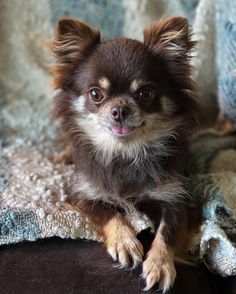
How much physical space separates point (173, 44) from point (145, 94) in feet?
0.67

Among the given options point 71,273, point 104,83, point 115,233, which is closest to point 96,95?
point 104,83

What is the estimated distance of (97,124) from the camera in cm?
163

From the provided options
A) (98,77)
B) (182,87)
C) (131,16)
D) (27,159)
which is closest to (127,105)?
(98,77)

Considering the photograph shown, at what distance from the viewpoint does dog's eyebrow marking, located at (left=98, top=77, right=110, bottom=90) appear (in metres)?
1.56

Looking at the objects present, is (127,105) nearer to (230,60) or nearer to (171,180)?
(171,180)

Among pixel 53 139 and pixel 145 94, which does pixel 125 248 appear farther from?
pixel 53 139

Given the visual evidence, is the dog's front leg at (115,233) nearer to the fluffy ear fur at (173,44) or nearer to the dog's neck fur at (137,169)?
the dog's neck fur at (137,169)

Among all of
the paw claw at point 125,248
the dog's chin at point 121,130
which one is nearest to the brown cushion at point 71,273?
the paw claw at point 125,248

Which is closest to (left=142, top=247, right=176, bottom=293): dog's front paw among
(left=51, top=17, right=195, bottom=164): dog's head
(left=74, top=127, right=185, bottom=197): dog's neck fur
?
(left=74, top=127, right=185, bottom=197): dog's neck fur

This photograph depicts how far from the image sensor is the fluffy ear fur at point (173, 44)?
1.63 meters

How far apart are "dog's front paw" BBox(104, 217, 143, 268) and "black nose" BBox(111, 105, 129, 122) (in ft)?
1.03

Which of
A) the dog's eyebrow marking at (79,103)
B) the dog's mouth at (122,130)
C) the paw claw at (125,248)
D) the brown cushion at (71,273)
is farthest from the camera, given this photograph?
the dog's eyebrow marking at (79,103)

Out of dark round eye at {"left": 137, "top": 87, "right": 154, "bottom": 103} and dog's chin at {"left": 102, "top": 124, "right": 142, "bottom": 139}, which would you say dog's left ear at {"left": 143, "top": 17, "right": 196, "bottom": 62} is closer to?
dark round eye at {"left": 137, "top": 87, "right": 154, "bottom": 103}

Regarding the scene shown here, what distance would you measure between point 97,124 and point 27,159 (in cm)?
42
